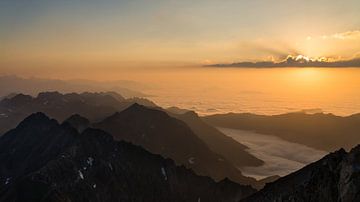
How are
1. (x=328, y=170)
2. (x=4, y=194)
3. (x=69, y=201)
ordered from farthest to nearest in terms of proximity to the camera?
1. (x=4, y=194)
2. (x=69, y=201)
3. (x=328, y=170)

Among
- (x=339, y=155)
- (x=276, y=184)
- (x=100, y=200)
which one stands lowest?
(x=100, y=200)

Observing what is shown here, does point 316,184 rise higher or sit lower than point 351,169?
lower

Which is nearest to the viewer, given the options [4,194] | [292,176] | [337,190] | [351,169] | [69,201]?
[351,169]

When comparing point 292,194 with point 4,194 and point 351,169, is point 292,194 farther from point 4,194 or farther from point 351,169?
point 4,194

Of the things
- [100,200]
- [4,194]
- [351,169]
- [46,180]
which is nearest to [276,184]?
[351,169]

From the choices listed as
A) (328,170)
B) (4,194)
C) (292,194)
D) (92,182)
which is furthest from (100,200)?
(328,170)

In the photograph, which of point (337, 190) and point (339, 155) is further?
point (339, 155)
